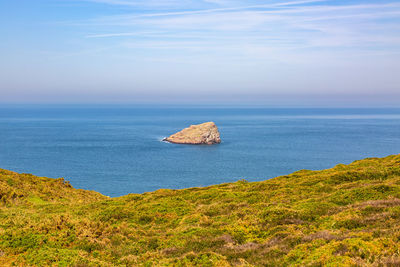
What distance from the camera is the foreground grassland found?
45.3 feet

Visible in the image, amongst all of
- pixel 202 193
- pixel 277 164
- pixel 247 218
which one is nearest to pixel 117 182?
pixel 277 164

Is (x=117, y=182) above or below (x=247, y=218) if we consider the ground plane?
below

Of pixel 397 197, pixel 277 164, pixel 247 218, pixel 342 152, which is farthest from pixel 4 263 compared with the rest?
pixel 342 152

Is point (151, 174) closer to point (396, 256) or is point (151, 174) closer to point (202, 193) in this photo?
point (202, 193)

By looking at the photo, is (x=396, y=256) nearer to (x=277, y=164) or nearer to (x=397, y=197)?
(x=397, y=197)

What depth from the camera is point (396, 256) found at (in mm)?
11352

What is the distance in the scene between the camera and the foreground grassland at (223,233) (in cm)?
1380

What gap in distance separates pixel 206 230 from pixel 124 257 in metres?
5.82

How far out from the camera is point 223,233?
63.0 ft

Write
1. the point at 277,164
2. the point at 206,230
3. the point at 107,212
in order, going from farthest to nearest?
the point at 277,164
the point at 107,212
the point at 206,230

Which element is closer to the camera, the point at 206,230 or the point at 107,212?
the point at 206,230

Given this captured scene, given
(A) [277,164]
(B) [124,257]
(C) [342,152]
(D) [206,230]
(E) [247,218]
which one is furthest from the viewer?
(C) [342,152]

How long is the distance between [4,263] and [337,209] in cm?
2063

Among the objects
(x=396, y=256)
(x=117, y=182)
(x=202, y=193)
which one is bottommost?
(x=117, y=182)
